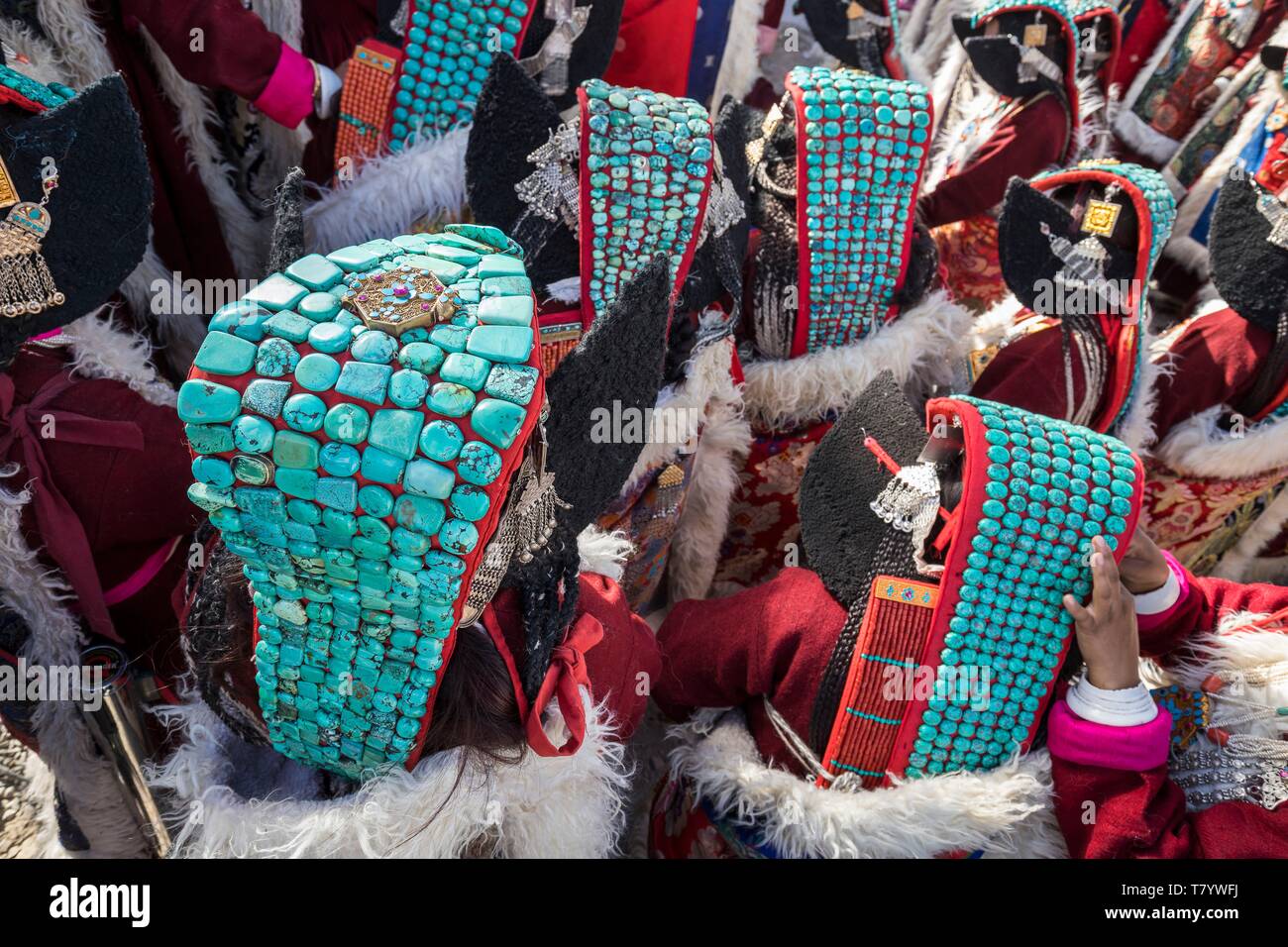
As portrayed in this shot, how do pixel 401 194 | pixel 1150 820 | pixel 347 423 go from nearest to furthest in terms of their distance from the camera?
pixel 347 423
pixel 1150 820
pixel 401 194

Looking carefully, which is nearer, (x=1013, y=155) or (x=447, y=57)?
(x=447, y=57)

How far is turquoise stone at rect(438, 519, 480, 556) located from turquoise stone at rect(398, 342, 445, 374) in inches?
5.7

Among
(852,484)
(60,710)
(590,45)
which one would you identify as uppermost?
(590,45)

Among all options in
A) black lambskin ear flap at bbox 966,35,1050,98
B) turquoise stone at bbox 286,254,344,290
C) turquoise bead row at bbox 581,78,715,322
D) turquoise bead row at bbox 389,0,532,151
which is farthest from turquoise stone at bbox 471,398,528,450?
black lambskin ear flap at bbox 966,35,1050,98

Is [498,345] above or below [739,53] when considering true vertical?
below

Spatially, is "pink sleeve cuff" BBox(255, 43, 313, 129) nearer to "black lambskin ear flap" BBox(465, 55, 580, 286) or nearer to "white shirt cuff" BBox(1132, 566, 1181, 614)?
"black lambskin ear flap" BBox(465, 55, 580, 286)

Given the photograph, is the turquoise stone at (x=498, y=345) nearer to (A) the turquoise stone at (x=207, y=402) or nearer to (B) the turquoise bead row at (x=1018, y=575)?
(A) the turquoise stone at (x=207, y=402)

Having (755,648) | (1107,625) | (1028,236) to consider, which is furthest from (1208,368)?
(755,648)

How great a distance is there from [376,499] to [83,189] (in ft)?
2.53

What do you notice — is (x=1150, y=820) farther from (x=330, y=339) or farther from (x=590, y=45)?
(x=590, y=45)

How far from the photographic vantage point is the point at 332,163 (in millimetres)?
2127

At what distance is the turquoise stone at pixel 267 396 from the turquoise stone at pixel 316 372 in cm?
2

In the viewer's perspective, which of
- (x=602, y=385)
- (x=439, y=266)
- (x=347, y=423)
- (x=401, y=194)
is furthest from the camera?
(x=401, y=194)

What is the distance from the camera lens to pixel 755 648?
1.49 meters
